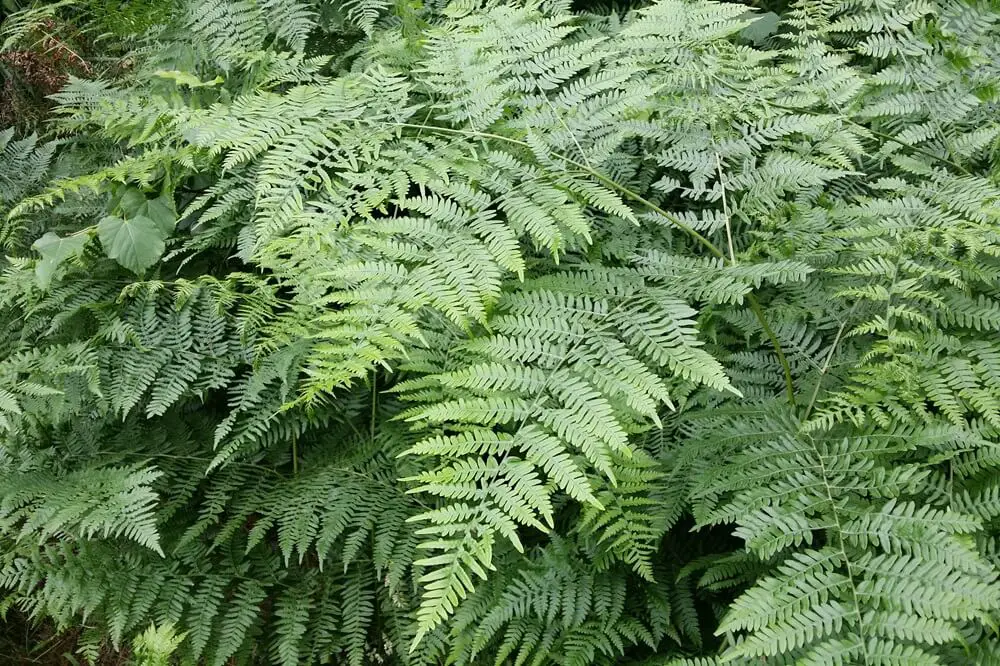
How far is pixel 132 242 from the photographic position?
2.47 meters

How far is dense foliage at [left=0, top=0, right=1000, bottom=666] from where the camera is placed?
5.57 ft

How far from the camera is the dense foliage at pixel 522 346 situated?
1.70 m

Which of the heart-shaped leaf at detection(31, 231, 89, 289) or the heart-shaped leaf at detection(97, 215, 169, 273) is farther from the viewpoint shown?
the heart-shaped leaf at detection(97, 215, 169, 273)

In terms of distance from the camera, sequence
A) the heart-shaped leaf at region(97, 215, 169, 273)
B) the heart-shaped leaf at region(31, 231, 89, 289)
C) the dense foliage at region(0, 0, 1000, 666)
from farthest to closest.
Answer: the heart-shaped leaf at region(97, 215, 169, 273) < the heart-shaped leaf at region(31, 231, 89, 289) < the dense foliage at region(0, 0, 1000, 666)

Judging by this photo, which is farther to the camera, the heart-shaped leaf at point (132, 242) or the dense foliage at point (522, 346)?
the heart-shaped leaf at point (132, 242)

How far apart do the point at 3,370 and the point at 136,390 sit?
443mm

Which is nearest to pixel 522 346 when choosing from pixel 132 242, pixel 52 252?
pixel 132 242

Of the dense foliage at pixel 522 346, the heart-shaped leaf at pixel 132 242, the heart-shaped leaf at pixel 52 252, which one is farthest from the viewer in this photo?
the heart-shaped leaf at pixel 132 242

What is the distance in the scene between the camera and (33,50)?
11.8 ft

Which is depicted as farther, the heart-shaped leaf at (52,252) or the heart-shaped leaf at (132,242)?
the heart-shaped leaf at (132,242)

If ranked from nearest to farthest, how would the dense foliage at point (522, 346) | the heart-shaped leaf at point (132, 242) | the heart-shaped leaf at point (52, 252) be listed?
the dense foliage at point (522, 346) → the heart-shaped leaf at point (52, 252) → the heart-shaped leaf at point (132, 242)

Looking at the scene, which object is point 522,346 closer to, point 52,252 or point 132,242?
point 132,242

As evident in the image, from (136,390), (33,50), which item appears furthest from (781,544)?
(33,50)

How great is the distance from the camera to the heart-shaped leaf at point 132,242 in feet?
8.11
